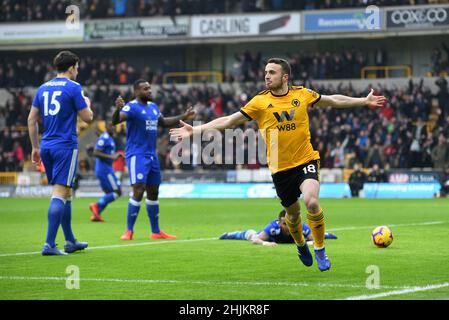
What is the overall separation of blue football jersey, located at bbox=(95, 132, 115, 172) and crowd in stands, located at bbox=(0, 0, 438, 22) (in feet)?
81.0

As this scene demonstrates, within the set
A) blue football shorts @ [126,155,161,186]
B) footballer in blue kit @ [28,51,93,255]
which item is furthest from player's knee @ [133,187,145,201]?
footballer in blue kit @ [28,51,93,255]

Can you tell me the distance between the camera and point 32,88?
1941 inches

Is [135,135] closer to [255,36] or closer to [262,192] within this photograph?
[262,192]

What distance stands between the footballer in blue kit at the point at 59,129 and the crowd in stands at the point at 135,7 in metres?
33.8

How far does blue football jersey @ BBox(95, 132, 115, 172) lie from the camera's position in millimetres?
22438

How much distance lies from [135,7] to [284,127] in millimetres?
40896

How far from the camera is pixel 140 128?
16281mm

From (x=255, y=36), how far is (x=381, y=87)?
25.0ft

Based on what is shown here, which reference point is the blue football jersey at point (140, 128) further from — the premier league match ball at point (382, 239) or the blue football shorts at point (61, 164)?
the premier league match ball at point (382, 239)

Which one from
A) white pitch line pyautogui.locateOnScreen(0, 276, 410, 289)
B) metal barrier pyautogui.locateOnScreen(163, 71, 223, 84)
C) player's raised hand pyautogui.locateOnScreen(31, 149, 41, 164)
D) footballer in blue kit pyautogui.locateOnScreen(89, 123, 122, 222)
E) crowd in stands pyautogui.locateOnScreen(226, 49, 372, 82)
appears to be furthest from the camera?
metal barrier pyautogui.locateOnScreen(163, 71, 223, 84)

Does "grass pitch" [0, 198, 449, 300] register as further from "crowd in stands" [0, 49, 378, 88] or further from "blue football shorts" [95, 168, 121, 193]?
"crowd in stands" [0, 49, 378, 88]

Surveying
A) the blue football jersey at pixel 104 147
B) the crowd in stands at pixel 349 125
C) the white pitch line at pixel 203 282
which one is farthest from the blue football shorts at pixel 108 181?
the crowd in stands at pixel 349 125

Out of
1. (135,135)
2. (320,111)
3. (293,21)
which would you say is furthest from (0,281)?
(293,21)

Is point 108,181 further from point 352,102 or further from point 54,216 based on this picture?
point 352,102
